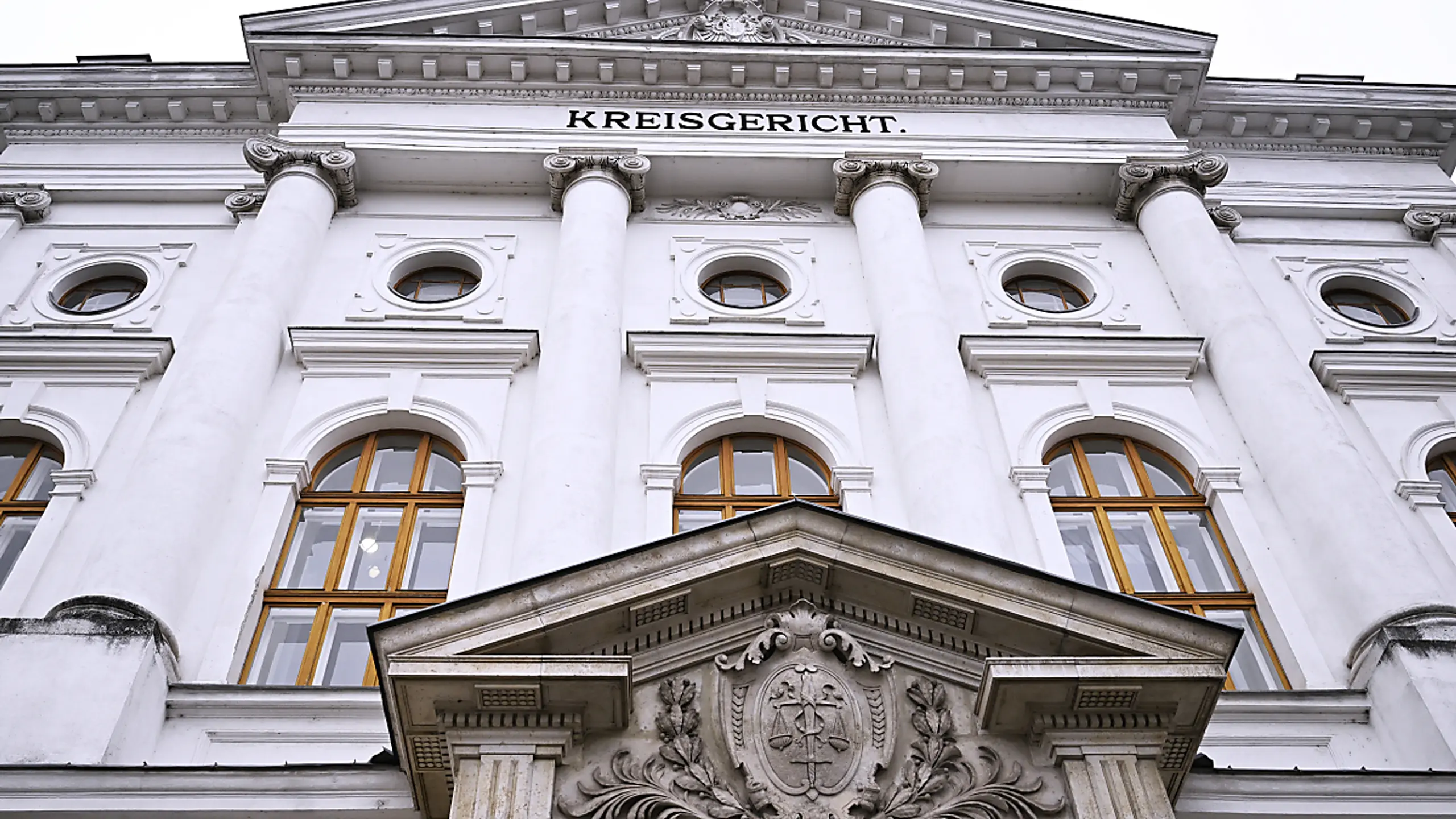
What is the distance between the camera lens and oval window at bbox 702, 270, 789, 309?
1825 cm

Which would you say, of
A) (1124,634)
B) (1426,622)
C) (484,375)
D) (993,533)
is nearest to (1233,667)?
(1426,622)

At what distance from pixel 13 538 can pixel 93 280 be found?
515 centimetres

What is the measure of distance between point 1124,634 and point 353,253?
1235cm

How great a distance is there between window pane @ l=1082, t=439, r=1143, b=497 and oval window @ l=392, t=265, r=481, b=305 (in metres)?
8.08

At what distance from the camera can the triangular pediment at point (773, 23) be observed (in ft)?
68.0

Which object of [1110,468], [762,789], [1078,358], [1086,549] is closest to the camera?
[762,789]

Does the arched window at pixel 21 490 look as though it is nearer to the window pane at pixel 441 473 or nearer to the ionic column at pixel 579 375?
the window pane at pixel 441 473

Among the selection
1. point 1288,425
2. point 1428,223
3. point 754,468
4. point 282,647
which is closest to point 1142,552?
point 1288,425

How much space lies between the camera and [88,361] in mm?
16406

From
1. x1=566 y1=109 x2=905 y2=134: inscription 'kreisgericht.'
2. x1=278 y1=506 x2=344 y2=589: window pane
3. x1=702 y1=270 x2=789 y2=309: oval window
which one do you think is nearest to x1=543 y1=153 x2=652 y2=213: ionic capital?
x1=566 y1=109 x2=905 y2=134: inscription 'kreisgericht.'

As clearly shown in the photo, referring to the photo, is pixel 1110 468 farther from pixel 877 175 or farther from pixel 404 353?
pixel 404 353

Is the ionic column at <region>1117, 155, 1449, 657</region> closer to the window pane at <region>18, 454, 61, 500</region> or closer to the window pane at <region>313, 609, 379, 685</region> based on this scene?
the window pane at <region>313, 609, 379, 685</region>

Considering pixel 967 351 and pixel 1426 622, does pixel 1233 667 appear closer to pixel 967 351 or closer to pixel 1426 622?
pixel 1426 622

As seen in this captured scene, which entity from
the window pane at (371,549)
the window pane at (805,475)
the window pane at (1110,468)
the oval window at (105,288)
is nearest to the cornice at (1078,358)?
the window pane at (1110,468)
